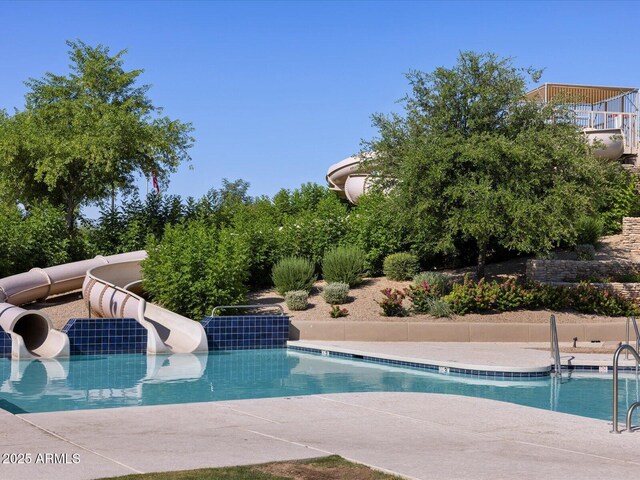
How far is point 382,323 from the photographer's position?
764 inches

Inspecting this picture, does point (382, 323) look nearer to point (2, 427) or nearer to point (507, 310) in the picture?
point (507, 310)

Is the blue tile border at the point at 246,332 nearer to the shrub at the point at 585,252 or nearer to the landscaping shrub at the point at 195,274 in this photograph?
the landscaping shrub at the point at 195,274

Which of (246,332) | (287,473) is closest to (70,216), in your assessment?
(246,332)

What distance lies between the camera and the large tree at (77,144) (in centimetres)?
2484

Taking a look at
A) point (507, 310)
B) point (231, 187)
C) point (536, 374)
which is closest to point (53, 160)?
point (507, 310)

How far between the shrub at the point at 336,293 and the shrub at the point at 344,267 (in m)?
1.35

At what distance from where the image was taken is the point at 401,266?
23359 mm

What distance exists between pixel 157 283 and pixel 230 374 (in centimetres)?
603

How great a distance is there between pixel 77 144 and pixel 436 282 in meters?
11.9

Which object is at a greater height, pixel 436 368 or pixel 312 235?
pixel 312 235

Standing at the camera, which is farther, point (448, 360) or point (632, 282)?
point (632, 282)

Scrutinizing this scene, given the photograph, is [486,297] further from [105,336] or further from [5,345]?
[5,345]

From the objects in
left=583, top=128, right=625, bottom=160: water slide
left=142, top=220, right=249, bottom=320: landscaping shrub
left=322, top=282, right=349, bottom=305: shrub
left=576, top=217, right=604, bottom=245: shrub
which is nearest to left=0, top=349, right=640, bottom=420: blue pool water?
left=142, top=220, right=249, bottom=320: landscaping shrub

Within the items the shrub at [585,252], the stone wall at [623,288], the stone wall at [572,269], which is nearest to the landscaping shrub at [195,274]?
the stone wall at [572,269]
